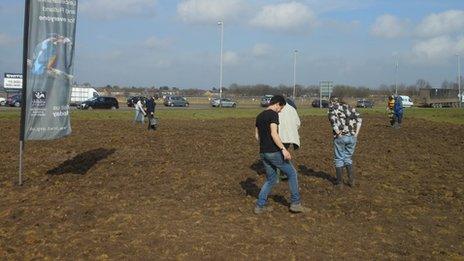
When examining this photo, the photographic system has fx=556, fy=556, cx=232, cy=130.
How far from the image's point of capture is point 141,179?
33.8 feet

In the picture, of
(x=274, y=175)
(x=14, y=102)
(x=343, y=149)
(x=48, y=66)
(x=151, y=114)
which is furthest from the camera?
(x=14, y=102)

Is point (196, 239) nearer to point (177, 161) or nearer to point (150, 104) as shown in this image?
point (177, 161)

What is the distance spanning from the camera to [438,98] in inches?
3297

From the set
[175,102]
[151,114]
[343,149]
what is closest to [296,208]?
[343,149]

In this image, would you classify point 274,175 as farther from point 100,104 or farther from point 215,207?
point 100,104

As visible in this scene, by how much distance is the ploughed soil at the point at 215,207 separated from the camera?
247 inches

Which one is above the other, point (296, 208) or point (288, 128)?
point (288, 128)

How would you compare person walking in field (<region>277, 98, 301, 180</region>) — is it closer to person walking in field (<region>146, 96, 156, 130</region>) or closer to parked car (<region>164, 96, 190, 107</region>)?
person walking in field (<region>146, 96, 156, 130</region>)

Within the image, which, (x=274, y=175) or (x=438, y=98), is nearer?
(x=274, y=175)

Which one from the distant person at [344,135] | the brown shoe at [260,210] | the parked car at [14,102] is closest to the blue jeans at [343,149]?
the distant person at [344,135]

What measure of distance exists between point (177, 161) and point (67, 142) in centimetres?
506

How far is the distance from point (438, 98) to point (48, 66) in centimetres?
8151

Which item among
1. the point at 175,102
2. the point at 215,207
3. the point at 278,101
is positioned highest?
the point at 175,102

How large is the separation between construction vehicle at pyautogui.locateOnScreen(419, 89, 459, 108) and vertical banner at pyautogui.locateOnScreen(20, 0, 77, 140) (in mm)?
77755
